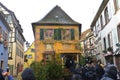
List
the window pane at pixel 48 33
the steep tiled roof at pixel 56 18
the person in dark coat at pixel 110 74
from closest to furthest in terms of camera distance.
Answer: the person in dark coat at pixel 110 74 < the window pane at pixel 48 33 < the steep tiled roof at pixel 56 18

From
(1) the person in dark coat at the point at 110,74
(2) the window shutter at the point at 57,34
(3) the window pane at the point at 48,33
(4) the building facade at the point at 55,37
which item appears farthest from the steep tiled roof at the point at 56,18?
(1) the person in dark coat at the point at 110,74

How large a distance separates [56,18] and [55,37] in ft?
10.4

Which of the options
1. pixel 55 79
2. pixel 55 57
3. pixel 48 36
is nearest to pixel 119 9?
pixel 55 57

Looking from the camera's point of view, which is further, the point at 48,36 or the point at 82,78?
the point at 48,36

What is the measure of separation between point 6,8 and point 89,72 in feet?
99.6

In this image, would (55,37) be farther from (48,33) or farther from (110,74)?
(110,74)

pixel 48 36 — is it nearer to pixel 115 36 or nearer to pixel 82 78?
pixel 115 36

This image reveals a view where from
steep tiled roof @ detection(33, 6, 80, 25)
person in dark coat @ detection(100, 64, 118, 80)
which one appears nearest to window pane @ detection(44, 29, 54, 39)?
steep tiled roof @ detection(33, 6, 80, 25)

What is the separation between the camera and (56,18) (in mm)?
27984

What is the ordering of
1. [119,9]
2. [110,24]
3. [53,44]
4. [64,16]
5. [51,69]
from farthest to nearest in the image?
[64,16] → [53,44] → [110,24] → [119,9] → [51,69]

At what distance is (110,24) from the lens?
19641 millimetres

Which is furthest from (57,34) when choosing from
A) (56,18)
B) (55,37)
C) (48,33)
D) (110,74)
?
(110,74)

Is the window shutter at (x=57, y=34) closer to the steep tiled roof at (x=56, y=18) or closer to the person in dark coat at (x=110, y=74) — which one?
the steep tiled roof at (x=56, y=18)

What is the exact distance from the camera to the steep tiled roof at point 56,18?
27.1 meters
